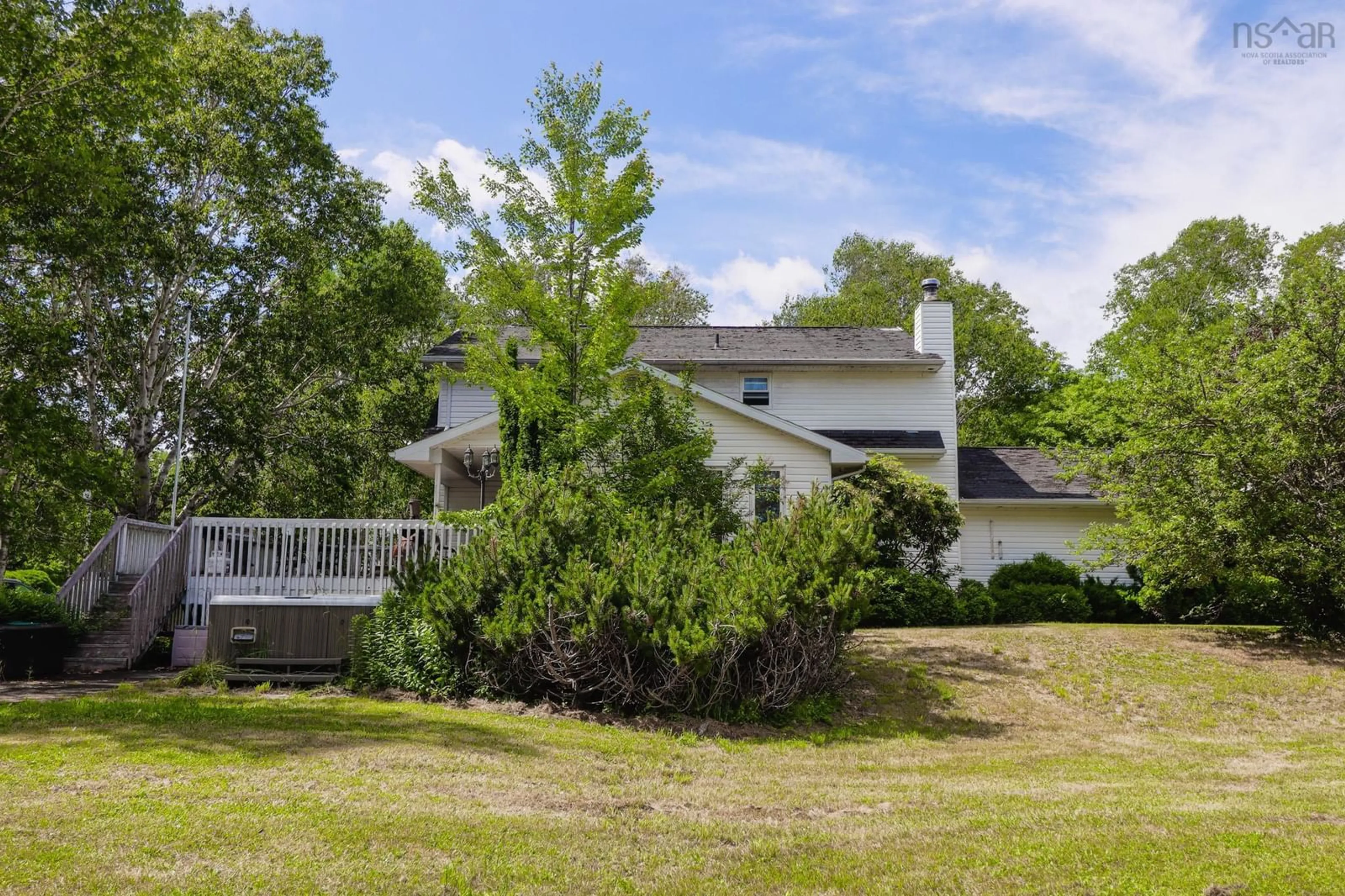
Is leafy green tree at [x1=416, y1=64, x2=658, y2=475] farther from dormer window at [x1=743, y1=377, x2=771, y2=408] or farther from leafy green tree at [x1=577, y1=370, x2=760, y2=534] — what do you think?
dormer window at [x1=743, y1=377, x2=771, y2=408]

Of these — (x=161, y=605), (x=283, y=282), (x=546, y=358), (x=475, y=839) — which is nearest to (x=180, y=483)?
(x=283, y=282)

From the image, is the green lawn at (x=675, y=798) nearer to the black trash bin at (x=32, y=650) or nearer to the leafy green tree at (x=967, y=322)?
the black trash bin at (x=32, y=650)

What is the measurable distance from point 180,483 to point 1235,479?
22.3 meters

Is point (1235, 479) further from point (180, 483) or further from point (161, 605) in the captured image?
point (180, 483)

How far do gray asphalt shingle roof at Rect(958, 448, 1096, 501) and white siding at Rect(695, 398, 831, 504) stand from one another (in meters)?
Answer: 5.35

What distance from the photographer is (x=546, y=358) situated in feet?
43.8

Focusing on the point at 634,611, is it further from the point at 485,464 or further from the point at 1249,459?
the point at 1249,459

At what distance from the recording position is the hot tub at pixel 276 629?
1115 centimetres

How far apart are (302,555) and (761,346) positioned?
42.2 feet

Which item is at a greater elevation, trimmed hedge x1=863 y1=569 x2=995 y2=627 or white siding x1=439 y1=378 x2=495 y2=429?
white siding x1=439 y1=378 x2=495 y2=429

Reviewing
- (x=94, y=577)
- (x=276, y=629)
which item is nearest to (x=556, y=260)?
(x=276, y=629)

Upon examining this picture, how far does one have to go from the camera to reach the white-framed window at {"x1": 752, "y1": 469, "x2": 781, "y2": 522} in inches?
584

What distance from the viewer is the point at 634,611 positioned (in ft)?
30.8

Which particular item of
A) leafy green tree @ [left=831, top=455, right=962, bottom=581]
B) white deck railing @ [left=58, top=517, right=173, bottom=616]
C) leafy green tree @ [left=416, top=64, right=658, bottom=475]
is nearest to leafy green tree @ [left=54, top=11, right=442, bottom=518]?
white deck railing @ [left=58, top=517, right=173, bottom=616]
